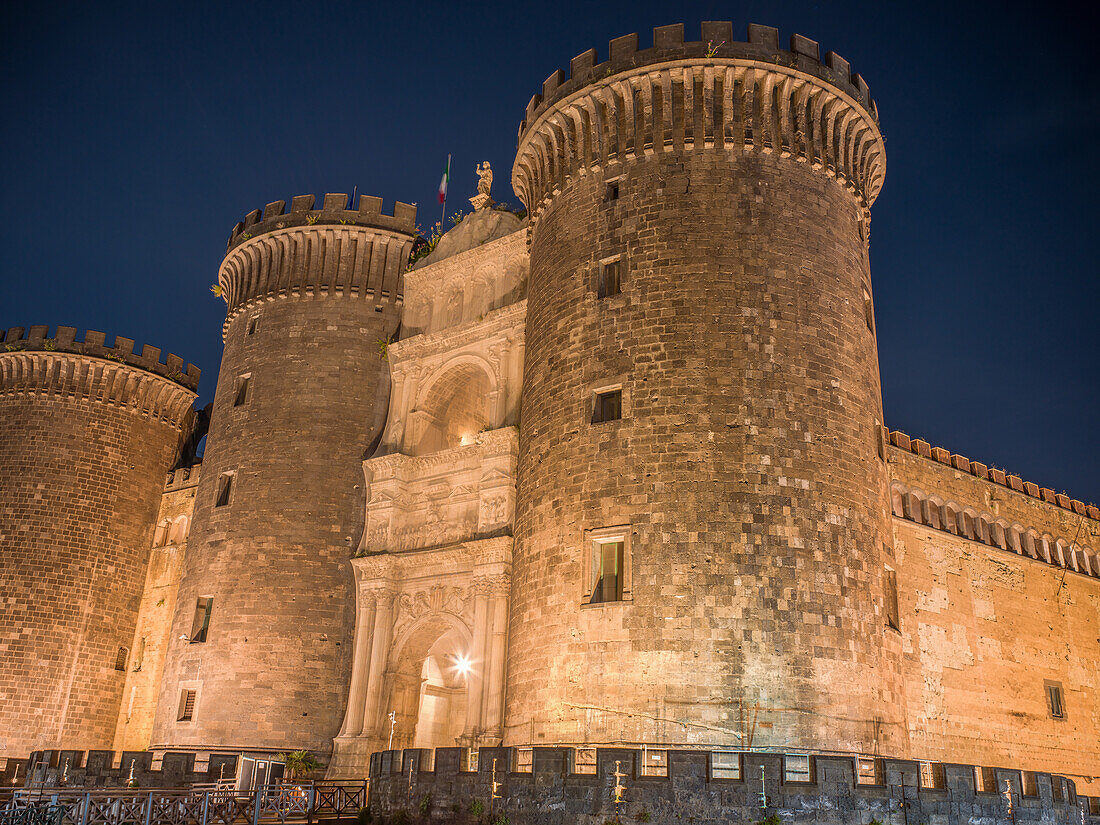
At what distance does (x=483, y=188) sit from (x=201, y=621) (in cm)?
1528

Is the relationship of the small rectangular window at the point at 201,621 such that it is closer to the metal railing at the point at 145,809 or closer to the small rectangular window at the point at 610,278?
the metal railing at the point at 145,809

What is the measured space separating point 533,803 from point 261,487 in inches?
A: 654

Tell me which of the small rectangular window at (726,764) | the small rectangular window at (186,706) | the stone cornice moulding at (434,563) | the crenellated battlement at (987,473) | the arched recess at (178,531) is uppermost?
the crenellated battlement at (987,473)

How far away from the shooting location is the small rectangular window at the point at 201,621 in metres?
28.5

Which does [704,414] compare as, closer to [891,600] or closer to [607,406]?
[607,406]

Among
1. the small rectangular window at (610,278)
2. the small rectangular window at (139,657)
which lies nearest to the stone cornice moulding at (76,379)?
the small rectangular window at (139,657)

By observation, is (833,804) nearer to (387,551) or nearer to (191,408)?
(387,551)

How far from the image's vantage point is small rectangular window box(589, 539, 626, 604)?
64.6ft

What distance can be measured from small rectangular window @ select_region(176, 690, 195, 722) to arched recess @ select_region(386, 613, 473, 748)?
6337 mm

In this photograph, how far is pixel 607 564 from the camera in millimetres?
20094

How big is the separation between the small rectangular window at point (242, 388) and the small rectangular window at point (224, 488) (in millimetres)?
2482

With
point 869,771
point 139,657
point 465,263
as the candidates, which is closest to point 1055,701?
point 869,771

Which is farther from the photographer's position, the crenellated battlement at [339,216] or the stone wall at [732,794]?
the crenellated battlement at [339,216]

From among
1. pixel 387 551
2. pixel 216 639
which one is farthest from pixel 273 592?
pixel 387 551
